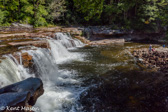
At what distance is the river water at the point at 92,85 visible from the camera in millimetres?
5426

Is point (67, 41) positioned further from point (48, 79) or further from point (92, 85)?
point (92, 85)

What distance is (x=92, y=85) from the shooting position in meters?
7.15

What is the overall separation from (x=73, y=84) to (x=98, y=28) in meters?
15.7

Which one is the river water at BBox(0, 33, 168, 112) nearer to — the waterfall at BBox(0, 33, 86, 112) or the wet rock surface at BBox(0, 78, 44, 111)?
the waterfall at BBox(0, 33, 86, 112)

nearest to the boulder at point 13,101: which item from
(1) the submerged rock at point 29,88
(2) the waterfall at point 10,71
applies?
(1) the submerged rock at point 29,88

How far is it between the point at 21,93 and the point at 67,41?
13.1 m

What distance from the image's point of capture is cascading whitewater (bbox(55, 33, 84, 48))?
15803mm

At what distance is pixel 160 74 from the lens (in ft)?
28.1

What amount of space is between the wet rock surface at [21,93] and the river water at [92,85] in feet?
4.76

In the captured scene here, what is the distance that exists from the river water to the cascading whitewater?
5.77m

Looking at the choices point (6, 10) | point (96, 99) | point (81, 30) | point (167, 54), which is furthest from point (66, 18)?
point (96, 99)

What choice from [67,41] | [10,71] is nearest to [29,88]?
[10,71]

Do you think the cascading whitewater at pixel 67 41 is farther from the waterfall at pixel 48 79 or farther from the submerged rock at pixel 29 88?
the submerged rock at pixel 29 88

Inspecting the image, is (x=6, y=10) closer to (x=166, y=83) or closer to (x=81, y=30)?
(x=81, y=30)
